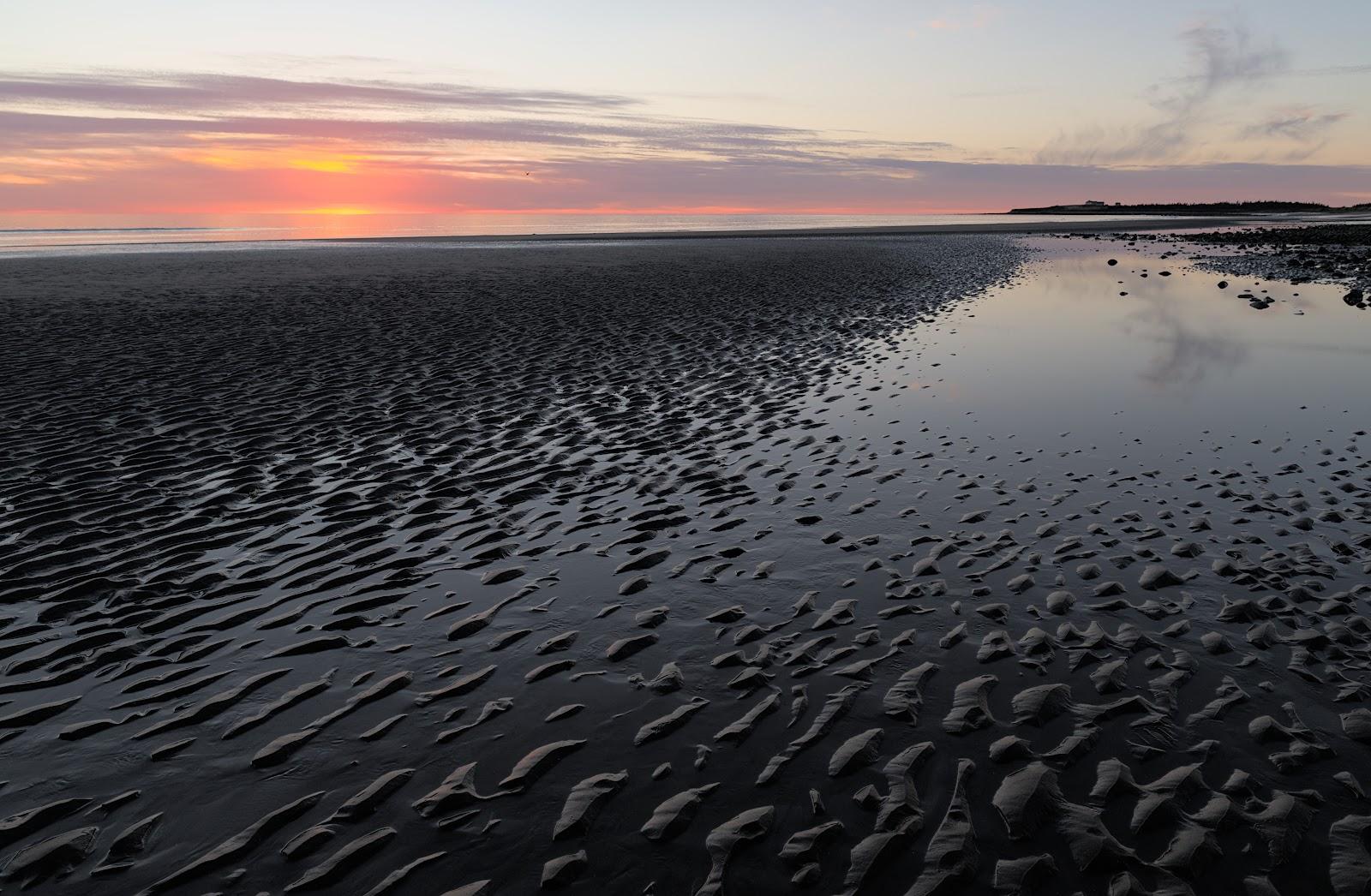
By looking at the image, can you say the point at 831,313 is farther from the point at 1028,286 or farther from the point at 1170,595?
the point at 1170,595

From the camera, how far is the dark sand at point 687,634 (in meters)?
6.65

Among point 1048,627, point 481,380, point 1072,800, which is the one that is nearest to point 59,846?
point 1072,800

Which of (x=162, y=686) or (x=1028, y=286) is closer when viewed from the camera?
(x=162, y=686)

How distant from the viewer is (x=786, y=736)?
8.02 m

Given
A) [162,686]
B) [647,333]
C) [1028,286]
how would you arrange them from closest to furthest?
[162,686]
[647,333]
[1028,286]

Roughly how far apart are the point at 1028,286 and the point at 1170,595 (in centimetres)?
4792

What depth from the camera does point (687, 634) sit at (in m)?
10.2

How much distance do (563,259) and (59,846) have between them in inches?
3089

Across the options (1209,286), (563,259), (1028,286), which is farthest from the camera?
(563,259)

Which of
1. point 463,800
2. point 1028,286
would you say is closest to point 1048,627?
point 463,800

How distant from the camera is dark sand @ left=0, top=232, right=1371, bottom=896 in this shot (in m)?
6.65

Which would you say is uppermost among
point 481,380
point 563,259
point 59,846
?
point 563,259

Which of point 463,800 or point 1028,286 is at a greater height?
point 1028,286

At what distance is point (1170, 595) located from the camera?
35.3ft
